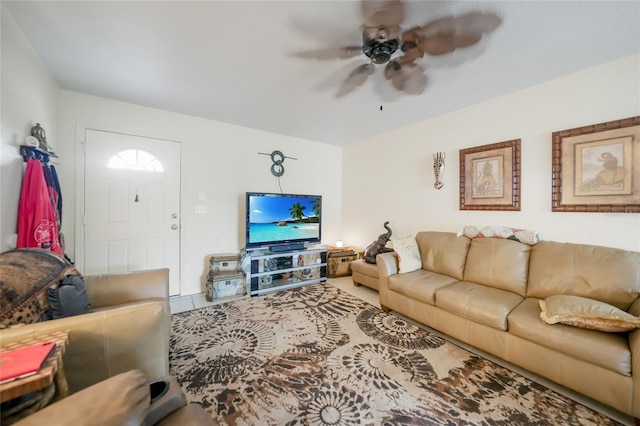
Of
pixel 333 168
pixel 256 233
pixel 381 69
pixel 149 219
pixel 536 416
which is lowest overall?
pixel 536 416

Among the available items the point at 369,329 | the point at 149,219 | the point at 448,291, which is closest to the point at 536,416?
the point at 448,291

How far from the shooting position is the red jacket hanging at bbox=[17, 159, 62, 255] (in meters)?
1.64

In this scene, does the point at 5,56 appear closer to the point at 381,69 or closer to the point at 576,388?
the point at 381,69

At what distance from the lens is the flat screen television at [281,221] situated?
10.9 ft

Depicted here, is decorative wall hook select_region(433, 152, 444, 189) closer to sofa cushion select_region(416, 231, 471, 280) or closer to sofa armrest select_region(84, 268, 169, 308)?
sofa cushion select_region(416, 231, 471, 280)

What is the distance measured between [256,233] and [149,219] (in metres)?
1.31

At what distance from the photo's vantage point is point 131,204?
283 cm

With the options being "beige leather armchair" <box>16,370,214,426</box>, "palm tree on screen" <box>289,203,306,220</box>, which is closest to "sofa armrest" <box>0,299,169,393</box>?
"beige leather armchair" <box>16,370,214,426</box>

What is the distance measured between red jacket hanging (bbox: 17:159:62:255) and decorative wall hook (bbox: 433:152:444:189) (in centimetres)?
384

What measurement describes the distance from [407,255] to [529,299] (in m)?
1.10

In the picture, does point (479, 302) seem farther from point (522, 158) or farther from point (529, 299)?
point (522, 158)

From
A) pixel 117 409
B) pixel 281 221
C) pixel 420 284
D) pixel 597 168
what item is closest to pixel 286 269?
pixel 281 221

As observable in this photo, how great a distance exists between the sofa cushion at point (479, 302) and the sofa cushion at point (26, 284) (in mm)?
2703

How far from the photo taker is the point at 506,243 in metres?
2.30
